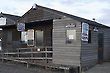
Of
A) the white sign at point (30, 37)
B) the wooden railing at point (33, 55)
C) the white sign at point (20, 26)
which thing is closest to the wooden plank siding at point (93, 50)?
the wooden railing at point (33, 55)

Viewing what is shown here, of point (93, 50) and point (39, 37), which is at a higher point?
point (39, 37)

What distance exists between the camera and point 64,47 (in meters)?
17.8

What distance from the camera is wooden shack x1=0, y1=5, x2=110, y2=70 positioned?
56.1 feet

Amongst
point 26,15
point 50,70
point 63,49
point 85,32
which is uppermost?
point 26,15

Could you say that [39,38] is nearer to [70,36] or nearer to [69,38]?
[69,38]

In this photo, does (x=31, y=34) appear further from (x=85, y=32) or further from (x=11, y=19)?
(x=85, y=32)

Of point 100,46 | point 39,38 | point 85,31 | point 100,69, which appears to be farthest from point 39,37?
point 100,69

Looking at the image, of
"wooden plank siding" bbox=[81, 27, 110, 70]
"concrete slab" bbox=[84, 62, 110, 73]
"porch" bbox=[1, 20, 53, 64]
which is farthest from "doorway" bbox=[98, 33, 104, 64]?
"porch" bbox=[1, 20, 53, 64]

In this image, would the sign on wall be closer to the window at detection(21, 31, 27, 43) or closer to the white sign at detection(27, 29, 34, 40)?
the white sign at detection(27, 29, 34, 40)

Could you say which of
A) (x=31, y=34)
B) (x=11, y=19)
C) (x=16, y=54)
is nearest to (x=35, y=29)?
(x=31, y=34)

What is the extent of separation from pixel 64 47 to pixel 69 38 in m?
0.83

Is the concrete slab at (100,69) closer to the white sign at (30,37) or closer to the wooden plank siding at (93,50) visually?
the wooden plank siding at (93,50)

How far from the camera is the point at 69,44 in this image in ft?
57.4

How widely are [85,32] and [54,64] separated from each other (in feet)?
11.2
